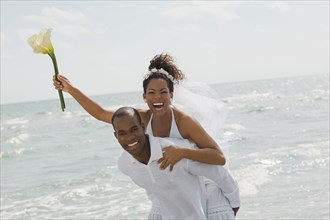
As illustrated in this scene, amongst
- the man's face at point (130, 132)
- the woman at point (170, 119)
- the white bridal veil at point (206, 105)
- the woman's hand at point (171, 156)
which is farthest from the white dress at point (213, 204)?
the white bridal veil at point (206, 105)

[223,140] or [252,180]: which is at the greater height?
[223,140]

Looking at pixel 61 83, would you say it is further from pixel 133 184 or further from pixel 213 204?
pixel 133 184

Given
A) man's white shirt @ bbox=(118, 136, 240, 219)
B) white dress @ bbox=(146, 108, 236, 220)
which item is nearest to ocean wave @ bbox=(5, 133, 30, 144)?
white dress @ bbox=(146, 108, 236, 220)

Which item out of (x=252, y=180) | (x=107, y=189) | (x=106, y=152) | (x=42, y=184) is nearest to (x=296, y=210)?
(x=252, y=180)

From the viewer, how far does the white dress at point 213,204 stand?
318cm

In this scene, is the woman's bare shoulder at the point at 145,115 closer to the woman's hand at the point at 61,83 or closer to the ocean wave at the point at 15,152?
the woman's hand at the point at 61,83

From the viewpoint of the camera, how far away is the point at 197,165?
3.00 m

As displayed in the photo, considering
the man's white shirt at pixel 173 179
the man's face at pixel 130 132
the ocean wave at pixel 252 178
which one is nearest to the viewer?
the man's face at pixel 130 132

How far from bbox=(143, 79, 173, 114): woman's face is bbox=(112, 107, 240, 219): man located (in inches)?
8.4

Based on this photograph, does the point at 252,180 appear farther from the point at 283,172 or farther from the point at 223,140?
the point at 223,140

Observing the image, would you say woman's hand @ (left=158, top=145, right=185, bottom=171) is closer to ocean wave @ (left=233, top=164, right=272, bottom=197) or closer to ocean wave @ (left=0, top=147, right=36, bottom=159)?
ocean wave @ (left=233, top=164, right=272, bottom=197)

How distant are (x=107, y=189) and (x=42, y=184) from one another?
1889 mm

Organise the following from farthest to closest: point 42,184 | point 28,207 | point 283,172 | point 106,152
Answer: point 106,152 → point 42,184 → point 283,172 → point 28,207

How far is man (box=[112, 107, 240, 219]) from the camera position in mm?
2779
